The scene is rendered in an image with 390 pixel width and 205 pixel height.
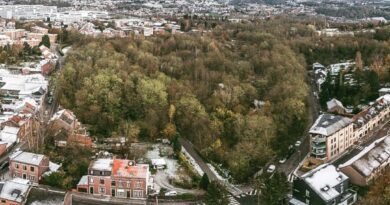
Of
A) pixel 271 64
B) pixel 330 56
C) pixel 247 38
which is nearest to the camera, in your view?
pixel 271 64

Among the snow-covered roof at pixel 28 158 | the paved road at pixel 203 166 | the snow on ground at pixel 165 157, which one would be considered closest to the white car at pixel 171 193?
the snow on ground at pixel 165 157

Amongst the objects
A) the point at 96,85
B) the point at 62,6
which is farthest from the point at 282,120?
the point at 62,6

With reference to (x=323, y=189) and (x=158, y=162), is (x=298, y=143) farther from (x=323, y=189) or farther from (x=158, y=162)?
(x=158, y=162)

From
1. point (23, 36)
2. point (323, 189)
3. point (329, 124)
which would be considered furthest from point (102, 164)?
point (23, 36)

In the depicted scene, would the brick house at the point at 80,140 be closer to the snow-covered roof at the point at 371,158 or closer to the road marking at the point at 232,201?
the road marking at the point at 232,201

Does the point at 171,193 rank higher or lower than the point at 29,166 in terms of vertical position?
lower

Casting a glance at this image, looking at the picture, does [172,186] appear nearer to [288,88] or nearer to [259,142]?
[259,142]

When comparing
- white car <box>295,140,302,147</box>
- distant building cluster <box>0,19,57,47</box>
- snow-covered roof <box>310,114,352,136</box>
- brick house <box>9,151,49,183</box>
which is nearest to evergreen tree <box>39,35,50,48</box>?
distant building cluster <box>0,19,57,47</box>
